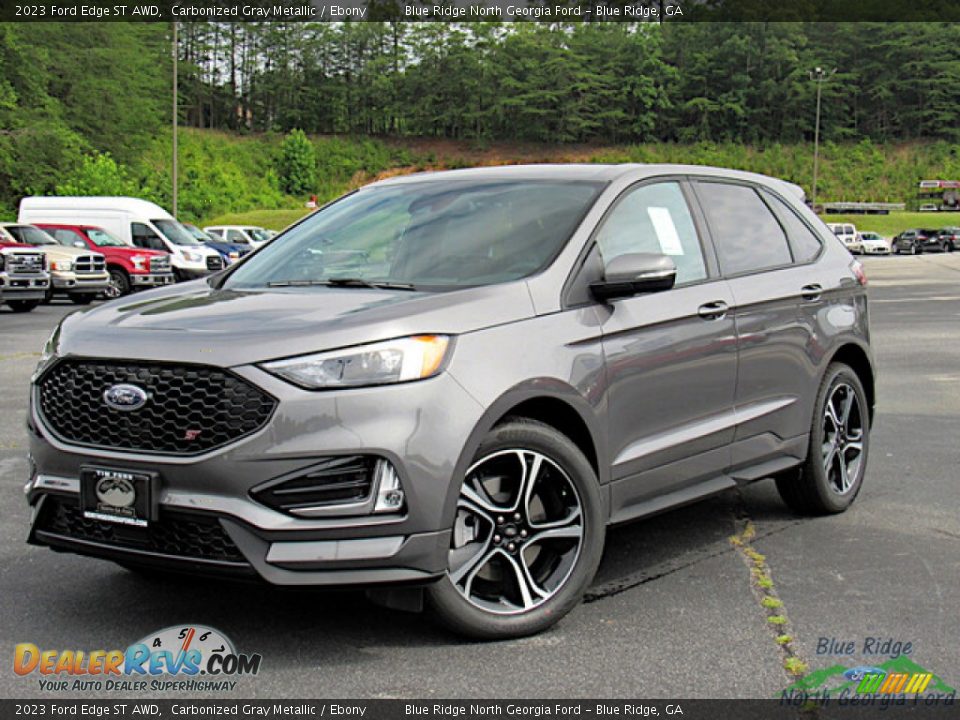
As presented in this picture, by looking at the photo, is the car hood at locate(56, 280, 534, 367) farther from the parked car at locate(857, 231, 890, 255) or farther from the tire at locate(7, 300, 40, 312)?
the parked car at locate(857, 231, 890, 255)

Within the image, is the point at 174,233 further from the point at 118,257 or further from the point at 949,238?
A: the point at 949,238

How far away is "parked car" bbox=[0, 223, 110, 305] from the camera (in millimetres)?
25766

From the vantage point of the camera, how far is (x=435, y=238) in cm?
493

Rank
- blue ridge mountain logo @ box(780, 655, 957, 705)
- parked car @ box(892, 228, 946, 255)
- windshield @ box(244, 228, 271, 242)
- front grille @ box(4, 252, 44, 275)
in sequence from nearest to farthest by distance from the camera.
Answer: blue ridge mountain logo @ box(780, 655, 957, 705), front grille @ box(4, 252, 44, 275), windshield @ box(244, 228, 271, 242), parked car @ box(892, 228, 946, 255)

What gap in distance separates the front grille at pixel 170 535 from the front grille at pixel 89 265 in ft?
76.8

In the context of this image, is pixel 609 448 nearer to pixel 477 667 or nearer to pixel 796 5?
pixel 477 667

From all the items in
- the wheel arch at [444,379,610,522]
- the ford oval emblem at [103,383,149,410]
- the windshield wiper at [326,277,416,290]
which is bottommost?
the wheel arch at [444,379,610,522]

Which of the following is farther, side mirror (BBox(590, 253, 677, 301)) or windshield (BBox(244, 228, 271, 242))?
windshield (BBox(244, 228, 271, 242))

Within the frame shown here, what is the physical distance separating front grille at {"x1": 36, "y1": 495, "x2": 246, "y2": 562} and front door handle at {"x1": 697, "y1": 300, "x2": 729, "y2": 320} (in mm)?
2305

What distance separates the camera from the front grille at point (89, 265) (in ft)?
85.8

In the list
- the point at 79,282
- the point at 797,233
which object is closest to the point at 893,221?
the point at 79,282

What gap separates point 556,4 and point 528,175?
129 meters

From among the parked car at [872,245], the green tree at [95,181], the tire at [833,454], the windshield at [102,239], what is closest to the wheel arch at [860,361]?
the tire at [833,454]

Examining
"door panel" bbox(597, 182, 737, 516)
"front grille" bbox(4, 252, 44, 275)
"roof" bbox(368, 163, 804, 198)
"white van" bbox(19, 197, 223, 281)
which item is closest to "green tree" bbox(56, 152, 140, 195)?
"white van" bbox(19, 197, 223, 281)
